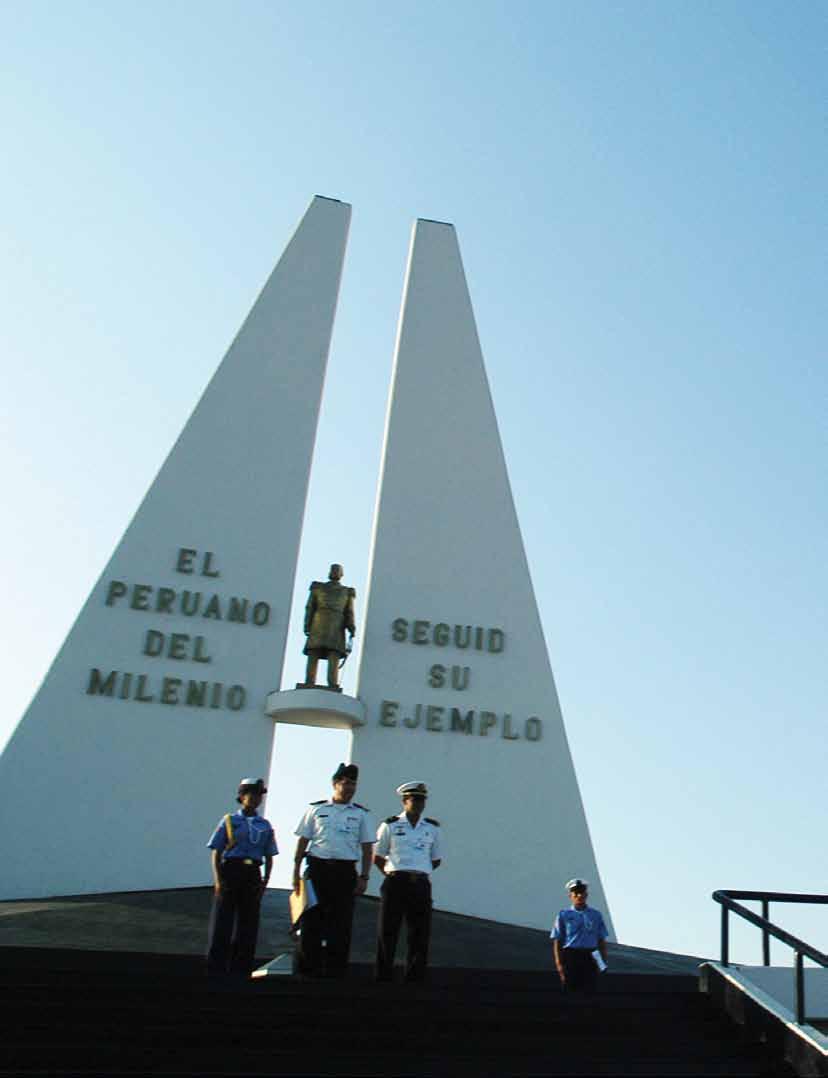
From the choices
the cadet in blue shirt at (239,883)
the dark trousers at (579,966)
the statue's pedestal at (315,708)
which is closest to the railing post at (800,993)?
the dark trousers at (579,966)

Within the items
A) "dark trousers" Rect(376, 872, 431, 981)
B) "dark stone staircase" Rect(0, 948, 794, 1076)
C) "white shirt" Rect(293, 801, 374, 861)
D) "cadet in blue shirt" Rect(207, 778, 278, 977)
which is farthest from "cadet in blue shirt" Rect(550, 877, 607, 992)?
"cadet in blue shirt" Rect(207, 778, 278, 977)

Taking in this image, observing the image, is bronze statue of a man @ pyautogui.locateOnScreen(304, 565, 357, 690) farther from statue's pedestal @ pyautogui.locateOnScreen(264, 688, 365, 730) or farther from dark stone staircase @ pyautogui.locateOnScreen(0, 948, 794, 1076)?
dark stone staircase @ pyautogui.locateOnScreen(0, 948, 794, 1076)

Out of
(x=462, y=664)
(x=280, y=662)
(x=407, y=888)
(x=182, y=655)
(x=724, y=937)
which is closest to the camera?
(x=407, y=888)

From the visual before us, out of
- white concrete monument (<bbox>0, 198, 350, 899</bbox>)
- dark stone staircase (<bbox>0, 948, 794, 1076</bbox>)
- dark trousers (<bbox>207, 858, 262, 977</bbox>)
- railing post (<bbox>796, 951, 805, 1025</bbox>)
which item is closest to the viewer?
dark stone staircase (<bbox>0, 948, 794, 1076</bbox>)

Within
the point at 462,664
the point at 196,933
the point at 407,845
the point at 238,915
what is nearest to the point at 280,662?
the point at 462,664

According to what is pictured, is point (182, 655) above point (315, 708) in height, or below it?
above

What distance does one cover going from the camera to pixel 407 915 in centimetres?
634

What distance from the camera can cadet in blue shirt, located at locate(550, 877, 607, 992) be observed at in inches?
263

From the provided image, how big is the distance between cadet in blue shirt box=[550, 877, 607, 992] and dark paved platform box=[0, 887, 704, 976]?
1249mm

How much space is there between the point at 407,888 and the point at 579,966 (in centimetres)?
122

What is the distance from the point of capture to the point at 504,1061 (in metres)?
4.93

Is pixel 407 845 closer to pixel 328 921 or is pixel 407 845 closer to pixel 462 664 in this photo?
pixel 328 921

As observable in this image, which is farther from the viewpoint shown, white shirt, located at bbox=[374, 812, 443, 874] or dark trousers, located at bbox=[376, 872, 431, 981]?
white shirt, located at bbox=[374, 812, 443, 874]

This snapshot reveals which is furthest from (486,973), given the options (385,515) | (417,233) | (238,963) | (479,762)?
(417,233)
